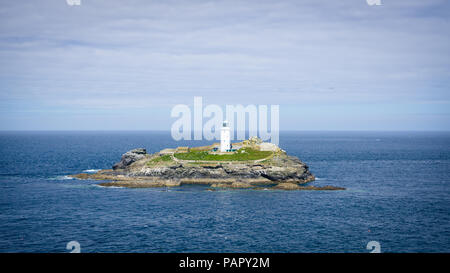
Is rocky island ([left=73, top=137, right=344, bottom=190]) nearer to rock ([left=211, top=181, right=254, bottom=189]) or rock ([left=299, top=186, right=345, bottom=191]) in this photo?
rock ([left=211, top=181, right=254, bottom=189])

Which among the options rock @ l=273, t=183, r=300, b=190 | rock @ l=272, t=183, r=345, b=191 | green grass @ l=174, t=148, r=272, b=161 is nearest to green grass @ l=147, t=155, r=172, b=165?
green grass @ l=174, t=148, r=272, b=161

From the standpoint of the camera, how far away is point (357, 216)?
52.3 meters

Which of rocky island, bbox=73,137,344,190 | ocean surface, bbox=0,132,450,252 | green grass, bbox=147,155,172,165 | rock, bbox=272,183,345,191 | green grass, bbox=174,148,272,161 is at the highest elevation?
green grass, bbox=174,148,272,161

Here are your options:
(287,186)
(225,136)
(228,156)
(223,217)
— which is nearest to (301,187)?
(287,186)

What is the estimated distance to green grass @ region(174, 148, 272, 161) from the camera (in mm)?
86250

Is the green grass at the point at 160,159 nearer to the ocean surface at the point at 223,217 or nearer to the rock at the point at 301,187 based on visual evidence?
the ocean surface at the point at 223,217

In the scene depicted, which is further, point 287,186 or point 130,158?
point 130,158

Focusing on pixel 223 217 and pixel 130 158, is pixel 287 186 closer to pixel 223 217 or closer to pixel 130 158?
pixel 223 217

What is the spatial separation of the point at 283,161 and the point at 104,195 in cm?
4037

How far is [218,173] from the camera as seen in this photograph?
8144 cm

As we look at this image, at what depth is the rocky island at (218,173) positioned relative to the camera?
258 feet

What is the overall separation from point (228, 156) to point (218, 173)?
25.8 feet

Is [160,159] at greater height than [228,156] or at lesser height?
lesser
